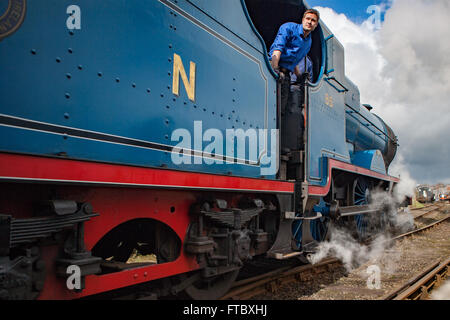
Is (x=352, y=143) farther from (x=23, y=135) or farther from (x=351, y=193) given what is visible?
(x=23, y=135)

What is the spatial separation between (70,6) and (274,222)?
8.70 feet

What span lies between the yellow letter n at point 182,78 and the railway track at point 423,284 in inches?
109

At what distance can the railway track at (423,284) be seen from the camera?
3.49 meters

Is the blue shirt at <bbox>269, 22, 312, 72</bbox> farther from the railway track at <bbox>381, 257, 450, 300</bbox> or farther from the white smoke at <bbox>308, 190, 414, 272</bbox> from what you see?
the railway track at <bbox>381, 257, 450, 300</bbox>

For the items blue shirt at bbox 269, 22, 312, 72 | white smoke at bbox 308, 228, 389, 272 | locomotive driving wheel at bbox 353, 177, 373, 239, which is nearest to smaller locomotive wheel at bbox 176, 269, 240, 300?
white smoke at bbox 308, 228, 389, 272

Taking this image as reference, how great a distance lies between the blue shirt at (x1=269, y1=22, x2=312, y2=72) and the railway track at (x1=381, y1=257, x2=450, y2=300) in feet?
8.91

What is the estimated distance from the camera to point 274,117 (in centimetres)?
349

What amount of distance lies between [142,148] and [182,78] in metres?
0.64

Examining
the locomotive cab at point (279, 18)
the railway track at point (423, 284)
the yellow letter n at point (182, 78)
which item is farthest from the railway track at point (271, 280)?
the locomotive cab at point (279, 18)

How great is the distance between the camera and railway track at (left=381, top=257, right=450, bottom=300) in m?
3.49

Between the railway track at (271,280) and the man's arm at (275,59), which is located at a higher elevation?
the man's arm at (275,59)

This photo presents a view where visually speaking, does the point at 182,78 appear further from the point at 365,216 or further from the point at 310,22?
the point at 365,216

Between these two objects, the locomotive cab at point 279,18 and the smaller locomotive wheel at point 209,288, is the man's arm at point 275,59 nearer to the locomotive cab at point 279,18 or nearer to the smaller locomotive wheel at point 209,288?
the locomotive cab at point 279,18

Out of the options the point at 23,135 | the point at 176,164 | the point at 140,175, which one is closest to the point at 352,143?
the point at 176,164
